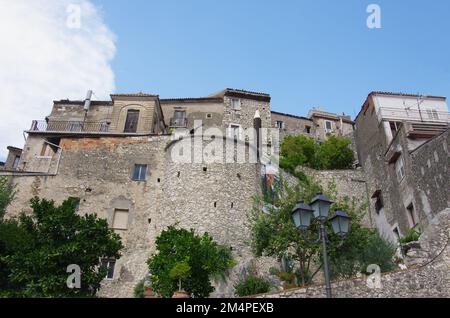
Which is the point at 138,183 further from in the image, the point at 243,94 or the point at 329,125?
the point at 329,125

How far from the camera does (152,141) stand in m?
30.5

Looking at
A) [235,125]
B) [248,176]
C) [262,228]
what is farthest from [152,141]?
[262,228]

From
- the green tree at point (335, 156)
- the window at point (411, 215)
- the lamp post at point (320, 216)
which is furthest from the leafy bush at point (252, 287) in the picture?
the green tree at point (335, 156)

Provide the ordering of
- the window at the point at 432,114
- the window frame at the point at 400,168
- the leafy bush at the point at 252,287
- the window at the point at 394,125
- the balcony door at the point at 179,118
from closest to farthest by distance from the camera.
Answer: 1. the leafy bush at the point at 252,287
2. the window frame at the point at 400,168
3. the window at the point at 394,125
4. the window at the point at 432,114
5. the balcony door at the point at 179,118

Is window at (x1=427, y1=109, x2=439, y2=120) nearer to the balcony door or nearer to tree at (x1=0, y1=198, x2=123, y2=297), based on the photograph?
the balcony door

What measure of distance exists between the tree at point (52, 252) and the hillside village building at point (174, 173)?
662cm

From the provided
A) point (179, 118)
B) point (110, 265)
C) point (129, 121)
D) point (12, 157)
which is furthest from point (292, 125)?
point (110, 265)

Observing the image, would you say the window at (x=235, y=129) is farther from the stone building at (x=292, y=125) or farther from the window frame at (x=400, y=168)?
the window frame at (x=400, y=168)

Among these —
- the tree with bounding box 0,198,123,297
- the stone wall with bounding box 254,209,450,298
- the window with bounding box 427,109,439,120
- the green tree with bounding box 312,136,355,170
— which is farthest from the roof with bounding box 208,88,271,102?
the stone wall with bounding box 254,209,450,298

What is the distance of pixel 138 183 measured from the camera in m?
28.3

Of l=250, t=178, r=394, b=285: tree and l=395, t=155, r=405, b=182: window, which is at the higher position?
l=395, t=155, r=405, b=182: window

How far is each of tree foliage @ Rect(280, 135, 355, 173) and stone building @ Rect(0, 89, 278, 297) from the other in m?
8.67

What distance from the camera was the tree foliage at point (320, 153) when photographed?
120 feet

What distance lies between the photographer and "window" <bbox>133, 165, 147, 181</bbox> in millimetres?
28656
